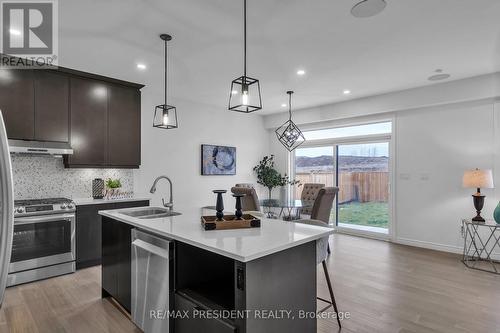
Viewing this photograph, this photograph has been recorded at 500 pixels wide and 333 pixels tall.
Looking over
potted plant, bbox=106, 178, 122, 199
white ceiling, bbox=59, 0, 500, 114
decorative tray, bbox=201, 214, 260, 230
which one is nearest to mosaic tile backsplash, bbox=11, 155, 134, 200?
potted plant, bbox=106, 178, 122, 199

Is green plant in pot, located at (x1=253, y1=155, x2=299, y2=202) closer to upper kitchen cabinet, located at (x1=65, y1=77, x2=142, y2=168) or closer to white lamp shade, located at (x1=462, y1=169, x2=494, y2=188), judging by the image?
upper kitchen cabinet, located at (x1=65, y1=77, x2=142, y2=168)

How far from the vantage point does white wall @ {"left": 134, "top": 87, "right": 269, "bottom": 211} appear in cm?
497

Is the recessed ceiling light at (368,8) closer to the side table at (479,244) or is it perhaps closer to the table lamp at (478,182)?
the table lamp at (478,182)

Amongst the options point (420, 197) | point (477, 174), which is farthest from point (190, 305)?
point (420, 197)

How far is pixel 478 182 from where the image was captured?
394 centimetres

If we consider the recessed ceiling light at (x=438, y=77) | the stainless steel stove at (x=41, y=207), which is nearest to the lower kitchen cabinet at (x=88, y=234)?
the stainless steel stove at (x=41, y=207)

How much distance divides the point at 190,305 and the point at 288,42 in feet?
8.90

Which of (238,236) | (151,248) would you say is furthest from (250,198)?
(238,236)

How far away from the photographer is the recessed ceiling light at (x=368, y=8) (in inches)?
91.3

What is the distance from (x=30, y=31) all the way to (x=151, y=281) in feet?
9.01

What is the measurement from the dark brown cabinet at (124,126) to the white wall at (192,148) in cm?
25

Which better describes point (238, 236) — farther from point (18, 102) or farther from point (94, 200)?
point (18, 102)

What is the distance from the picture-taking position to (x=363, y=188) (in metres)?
5.81

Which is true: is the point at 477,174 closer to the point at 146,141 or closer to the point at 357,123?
the point at 357,123
